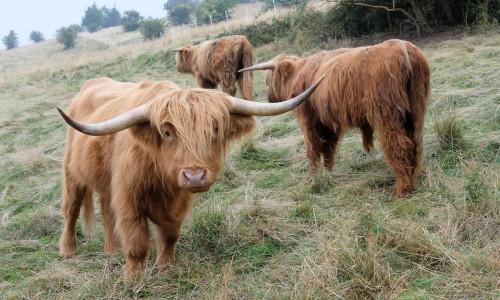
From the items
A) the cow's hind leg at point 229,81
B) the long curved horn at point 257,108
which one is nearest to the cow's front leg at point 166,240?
the long curved horn at point 257,108

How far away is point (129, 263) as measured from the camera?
2590 millimetres

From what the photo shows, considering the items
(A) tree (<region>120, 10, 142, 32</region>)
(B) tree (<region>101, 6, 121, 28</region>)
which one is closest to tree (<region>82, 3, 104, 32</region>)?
(B) tree (<region>101, 6, 121, 28</region>)

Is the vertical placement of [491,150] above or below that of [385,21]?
below

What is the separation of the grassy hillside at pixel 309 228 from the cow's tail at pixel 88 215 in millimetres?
102

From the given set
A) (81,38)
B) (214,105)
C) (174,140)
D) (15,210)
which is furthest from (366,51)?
(81,38)

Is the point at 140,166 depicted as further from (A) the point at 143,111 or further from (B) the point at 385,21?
(B) the point at 385,21

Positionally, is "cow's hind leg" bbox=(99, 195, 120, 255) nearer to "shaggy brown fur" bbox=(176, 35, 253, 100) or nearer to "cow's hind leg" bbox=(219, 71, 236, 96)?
"shaggy brown fur" bbox=(176, 35, 253, 100)

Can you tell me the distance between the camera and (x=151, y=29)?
3222 cm

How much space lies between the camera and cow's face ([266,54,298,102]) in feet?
15.9

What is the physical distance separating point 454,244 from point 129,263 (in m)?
1.83

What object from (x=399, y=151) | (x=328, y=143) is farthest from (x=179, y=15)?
(x=399, y=151)

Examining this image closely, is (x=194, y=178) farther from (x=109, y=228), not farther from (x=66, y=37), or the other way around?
(x=66, y=37)

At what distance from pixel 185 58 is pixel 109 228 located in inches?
305

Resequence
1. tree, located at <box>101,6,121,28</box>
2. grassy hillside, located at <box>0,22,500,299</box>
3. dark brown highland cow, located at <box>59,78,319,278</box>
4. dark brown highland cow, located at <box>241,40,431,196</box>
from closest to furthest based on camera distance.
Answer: grassy hillside, located at <box>0,22,500,299</box> → dark brown highland cow, located at <box>59,78,319,278</box> → dark brown highland cow, located at <box>241,40,431,196</box> → tree, located at <box>101,6,121,28</box>
